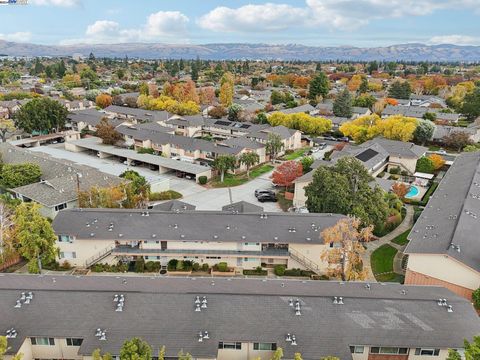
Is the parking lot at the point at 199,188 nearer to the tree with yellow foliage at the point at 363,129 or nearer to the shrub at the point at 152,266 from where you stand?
the shrub at the point at 152,266

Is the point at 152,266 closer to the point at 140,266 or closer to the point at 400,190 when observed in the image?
the point at 140,266

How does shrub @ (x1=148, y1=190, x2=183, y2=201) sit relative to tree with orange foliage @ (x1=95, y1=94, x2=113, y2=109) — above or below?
below

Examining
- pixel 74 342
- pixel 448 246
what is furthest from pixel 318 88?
pixel 74 342

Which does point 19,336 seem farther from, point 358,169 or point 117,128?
point 117,128

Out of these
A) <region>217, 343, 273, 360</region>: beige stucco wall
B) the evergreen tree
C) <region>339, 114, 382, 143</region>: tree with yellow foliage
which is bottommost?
<region>217, 343, 273, 360</region>: beige stucco wall

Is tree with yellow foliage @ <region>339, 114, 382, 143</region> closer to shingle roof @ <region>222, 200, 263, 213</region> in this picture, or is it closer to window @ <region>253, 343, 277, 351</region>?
shingle roof @ <region>222, 200, 263, 213</region>

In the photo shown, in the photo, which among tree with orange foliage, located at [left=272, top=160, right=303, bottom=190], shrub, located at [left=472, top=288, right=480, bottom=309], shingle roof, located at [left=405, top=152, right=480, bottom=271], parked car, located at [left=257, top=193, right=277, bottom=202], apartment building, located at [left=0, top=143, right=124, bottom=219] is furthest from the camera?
tree with orange foliage, located at [left=272, top=160, right=303, bottom=190]

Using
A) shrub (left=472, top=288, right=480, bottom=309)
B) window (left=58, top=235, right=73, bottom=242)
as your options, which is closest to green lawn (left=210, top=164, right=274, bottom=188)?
window (left=58, top=235, right=73, bottom=242)
